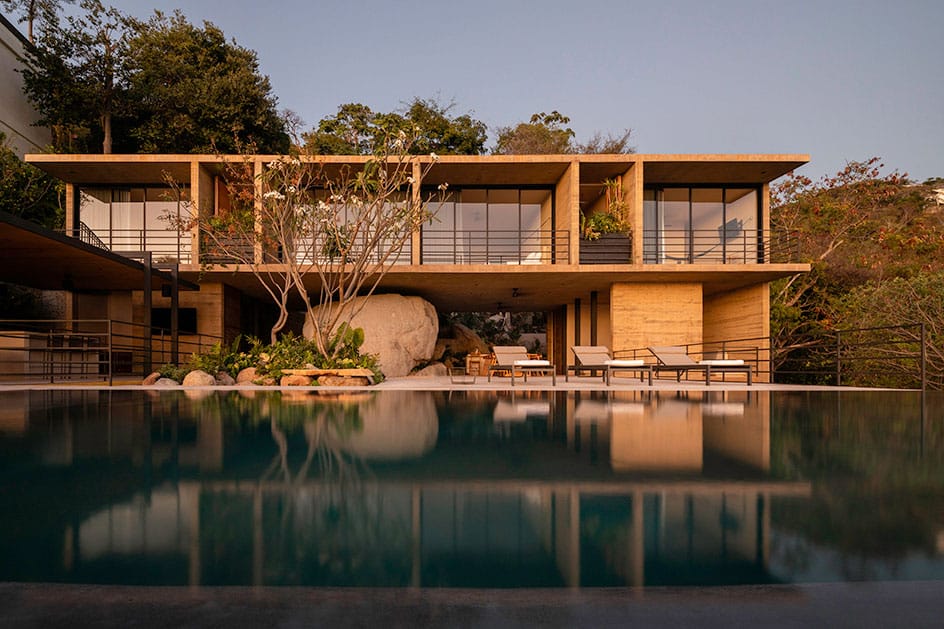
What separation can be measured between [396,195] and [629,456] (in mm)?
13777

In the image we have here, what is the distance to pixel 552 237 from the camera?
1584 cm

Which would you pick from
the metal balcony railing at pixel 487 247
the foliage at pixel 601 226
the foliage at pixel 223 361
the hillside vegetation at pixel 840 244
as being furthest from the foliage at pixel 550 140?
the foliage at pixel 223 361

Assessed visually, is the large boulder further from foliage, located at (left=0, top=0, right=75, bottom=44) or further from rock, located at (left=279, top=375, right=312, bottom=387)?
foliage, located at (left=0, top=0, right=75, bottom=44)

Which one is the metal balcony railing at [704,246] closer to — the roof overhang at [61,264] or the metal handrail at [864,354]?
the metal handrail at [864,354]

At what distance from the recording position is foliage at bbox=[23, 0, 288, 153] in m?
22.8

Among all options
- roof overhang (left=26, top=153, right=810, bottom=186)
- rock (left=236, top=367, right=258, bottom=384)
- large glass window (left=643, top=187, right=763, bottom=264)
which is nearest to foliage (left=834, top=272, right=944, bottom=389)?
large glass window (left=643, top=187, right=763, bottom=264)

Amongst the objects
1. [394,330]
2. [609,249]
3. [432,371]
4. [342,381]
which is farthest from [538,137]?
[342,381]

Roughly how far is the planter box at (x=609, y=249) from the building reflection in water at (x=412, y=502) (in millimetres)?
9701

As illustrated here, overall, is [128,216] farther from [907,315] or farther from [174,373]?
[907,315]

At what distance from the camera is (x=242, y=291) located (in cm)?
1742

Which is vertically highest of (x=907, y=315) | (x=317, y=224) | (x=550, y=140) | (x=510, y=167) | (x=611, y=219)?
(x=550, y=140)

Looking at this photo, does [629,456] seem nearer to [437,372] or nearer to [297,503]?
[297,503]

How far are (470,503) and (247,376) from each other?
35.1 ft

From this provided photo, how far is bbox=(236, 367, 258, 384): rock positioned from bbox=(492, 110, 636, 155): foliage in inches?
757
